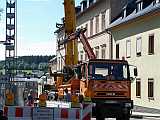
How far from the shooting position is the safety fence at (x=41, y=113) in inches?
433

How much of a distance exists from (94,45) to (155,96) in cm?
2148

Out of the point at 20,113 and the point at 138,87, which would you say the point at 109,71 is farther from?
the point at 138,87

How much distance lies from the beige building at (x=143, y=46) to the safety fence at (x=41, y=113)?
2564 centimetres

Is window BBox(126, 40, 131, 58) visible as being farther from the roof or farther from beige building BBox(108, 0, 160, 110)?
the roof

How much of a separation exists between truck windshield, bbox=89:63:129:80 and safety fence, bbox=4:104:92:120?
420 inches

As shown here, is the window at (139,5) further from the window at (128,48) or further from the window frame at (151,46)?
the window frame at (151,46)

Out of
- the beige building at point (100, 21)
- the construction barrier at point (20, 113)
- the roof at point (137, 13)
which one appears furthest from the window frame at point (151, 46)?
the construction barrier at point (20, 113)

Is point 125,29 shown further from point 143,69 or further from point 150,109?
point 150,109

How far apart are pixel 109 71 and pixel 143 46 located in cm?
1825

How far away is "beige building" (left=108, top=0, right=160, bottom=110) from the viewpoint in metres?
36.9

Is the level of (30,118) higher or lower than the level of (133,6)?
lower

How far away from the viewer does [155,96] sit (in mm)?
36656

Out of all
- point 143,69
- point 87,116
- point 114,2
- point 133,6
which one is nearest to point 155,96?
point 143,69

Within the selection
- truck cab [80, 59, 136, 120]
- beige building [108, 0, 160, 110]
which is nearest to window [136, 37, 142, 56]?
beige building [108, 0, 160, 110]
